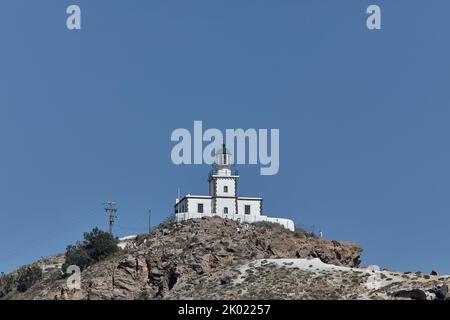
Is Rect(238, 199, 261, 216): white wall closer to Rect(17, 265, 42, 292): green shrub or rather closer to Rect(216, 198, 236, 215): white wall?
Rect(216, 198, 236, 215): white wall

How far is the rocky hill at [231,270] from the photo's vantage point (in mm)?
85062

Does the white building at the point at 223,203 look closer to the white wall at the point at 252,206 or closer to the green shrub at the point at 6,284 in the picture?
the white wall at the point at 252,206

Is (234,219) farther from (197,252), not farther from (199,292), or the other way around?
(199,292)

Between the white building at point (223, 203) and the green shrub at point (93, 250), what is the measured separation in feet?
27.1

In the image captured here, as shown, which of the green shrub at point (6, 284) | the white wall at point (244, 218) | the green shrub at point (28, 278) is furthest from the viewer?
the green shrub at point (6, 284)

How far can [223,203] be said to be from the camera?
365 feet

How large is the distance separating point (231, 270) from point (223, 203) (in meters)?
18.6

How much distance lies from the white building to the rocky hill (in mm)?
2679

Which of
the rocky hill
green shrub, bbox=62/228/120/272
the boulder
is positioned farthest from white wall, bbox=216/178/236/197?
the boulder

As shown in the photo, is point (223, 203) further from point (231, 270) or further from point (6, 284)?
point (6, 284)

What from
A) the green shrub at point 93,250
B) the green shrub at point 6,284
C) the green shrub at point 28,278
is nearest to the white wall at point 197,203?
the green shrub at point 93,250

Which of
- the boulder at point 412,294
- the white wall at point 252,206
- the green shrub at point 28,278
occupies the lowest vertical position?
the green shrub at point 28,278
